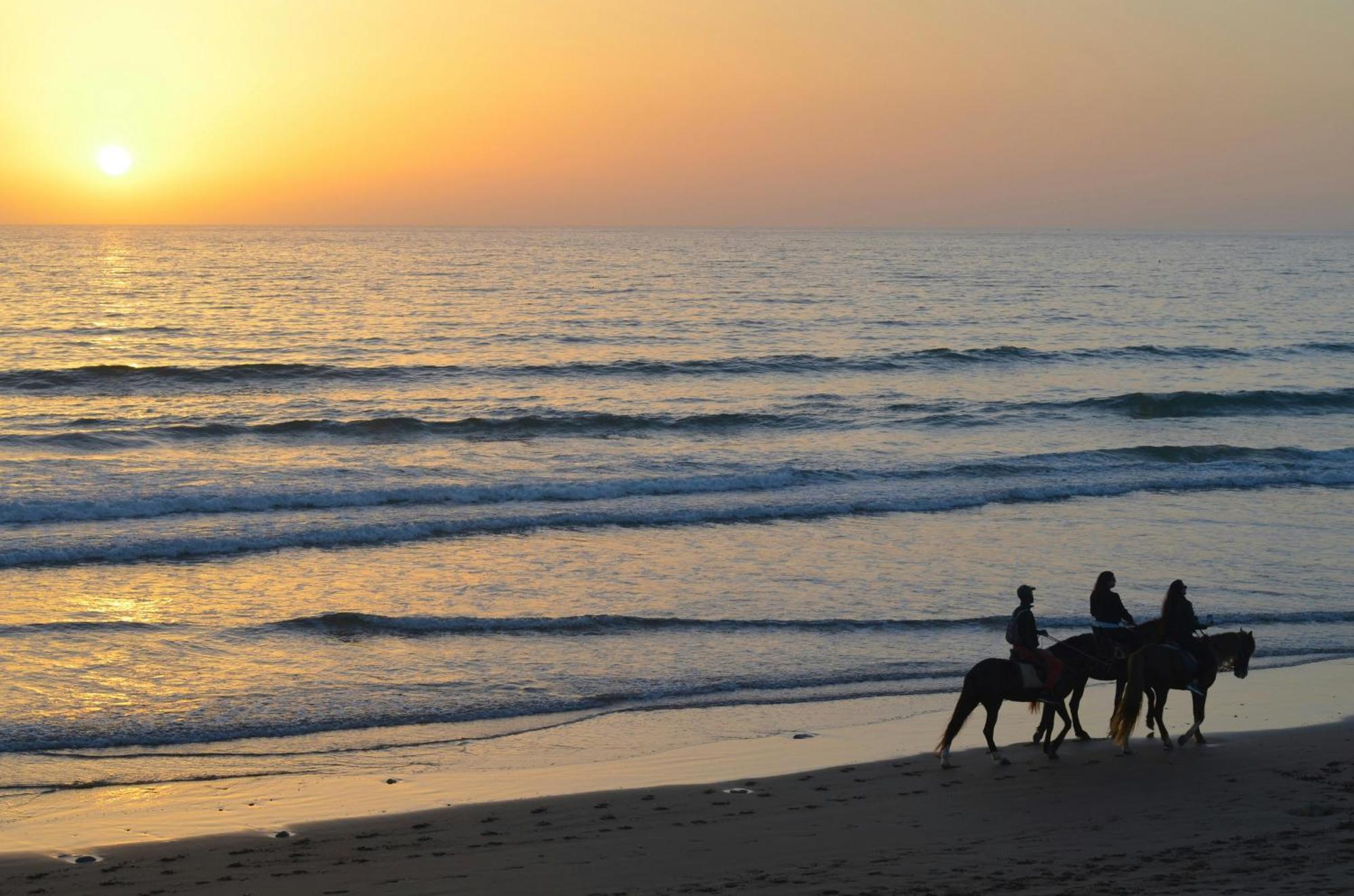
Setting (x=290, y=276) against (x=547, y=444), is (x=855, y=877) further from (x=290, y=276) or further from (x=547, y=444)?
(x=290, y=276)

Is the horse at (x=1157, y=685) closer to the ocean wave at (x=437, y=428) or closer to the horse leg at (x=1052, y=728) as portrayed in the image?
the horse leg at (x=1052, y=728)

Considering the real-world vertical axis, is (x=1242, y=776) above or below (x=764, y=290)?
below

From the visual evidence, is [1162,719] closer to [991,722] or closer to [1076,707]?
[1076,707]

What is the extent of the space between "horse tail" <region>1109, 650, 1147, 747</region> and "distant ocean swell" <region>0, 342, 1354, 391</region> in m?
30.7

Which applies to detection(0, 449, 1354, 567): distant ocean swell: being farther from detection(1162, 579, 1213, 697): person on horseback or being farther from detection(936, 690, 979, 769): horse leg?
detection(936, 690, 979, 769): horse leg

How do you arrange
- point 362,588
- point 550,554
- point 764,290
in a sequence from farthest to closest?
point 764,290
point 550,554
point 362,588

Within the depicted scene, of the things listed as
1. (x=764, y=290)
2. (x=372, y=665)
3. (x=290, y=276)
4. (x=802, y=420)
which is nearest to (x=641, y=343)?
(x=802, y=420)

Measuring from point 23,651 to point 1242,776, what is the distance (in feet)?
40.7

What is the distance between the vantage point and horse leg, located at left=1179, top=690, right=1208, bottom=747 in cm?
1159

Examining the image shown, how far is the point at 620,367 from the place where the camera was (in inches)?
1688

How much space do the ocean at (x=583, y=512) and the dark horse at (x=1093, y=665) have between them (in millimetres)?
2225

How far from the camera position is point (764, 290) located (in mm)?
76875

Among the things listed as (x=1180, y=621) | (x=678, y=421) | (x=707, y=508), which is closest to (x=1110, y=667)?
(x=1180, y=621)

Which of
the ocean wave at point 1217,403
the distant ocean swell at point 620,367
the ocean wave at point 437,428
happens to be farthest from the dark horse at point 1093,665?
the distant ocean swell at point 620,367
